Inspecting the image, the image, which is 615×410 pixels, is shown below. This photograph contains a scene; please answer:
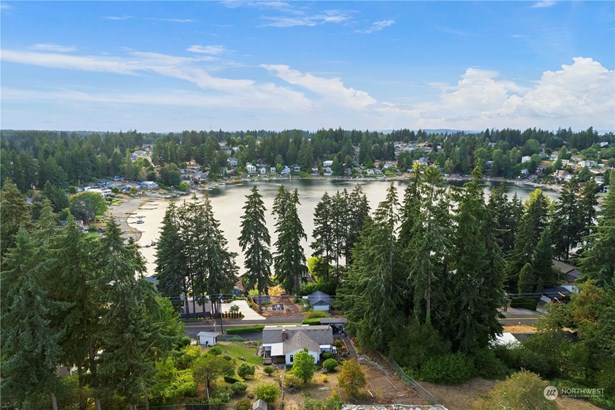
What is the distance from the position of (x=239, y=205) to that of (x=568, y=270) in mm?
60963

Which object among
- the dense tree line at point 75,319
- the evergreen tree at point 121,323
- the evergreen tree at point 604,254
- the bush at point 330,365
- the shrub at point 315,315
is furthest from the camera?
the shrub at point 315,315

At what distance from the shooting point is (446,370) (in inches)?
787

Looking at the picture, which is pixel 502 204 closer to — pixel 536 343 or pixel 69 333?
pixel 536 343

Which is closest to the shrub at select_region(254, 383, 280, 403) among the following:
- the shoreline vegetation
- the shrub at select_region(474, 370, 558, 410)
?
the shrub at select_region(474, 370, 558, 410)

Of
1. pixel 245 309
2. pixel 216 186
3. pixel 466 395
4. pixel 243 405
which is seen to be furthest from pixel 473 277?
pixel 216 186

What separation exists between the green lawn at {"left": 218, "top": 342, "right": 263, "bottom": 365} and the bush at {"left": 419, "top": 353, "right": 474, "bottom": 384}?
30.7 ft

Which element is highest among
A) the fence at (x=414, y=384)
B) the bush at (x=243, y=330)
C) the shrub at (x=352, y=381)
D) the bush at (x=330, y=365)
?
the shrub at (x=352, y=381)

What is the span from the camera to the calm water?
59.3m

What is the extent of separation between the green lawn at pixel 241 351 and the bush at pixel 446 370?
9365mm

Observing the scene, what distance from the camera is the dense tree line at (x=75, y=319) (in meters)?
13.1

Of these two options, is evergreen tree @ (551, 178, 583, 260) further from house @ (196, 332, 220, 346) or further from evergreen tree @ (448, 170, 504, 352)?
house @ (196, 332, 220, 346)

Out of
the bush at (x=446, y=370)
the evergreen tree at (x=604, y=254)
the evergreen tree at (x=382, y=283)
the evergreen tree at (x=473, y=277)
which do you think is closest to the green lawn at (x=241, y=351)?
the evergreen tree at (x=382, y=283)

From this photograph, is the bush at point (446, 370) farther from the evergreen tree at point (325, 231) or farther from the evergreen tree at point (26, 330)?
the evergreen tree at point (325, 231)

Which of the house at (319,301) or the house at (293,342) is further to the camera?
the house at (319,301)
